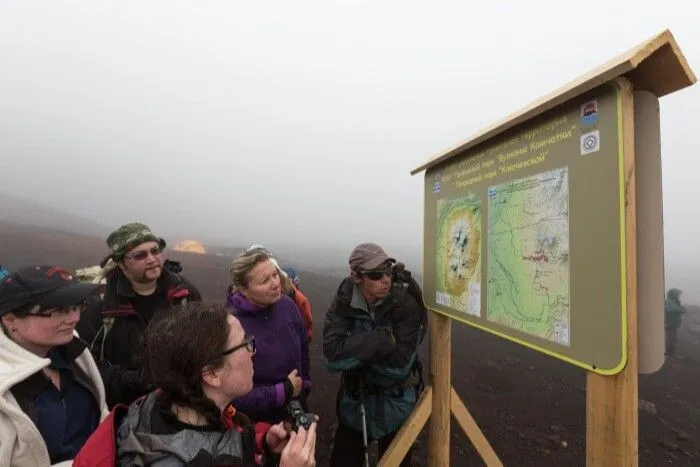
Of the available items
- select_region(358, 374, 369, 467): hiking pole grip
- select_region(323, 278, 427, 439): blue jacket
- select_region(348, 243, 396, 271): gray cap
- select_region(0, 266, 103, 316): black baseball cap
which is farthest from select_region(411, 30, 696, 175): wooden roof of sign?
select_region(0, 266, 103, 316): black baseball cap

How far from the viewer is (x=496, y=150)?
266 centimetres

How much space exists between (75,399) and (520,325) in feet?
9.59

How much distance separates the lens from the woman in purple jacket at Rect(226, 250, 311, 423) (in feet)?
10.7

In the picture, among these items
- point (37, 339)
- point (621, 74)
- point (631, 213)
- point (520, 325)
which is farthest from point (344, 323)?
point (621, 74)

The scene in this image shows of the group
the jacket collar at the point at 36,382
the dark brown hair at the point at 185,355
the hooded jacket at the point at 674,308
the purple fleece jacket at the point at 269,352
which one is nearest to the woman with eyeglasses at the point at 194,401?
the dark brown hair at the point at 185,355

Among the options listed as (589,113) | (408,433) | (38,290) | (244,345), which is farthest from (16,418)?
(589,113)

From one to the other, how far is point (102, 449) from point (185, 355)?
0.44 meters

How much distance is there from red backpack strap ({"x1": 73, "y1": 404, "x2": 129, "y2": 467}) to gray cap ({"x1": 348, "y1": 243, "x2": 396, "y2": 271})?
214 centimetres

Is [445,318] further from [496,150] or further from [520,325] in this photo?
[496,150]

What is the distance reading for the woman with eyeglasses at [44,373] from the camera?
2.10m

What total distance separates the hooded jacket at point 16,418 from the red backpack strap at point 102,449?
86cm

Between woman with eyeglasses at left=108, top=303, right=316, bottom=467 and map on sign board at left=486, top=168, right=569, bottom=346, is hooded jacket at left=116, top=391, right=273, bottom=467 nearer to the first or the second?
woman with eyeglasses at left=108, top=303, right=316, bottom=467

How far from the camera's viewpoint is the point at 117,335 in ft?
10.9

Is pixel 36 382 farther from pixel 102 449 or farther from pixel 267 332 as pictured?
pixel 267 332
